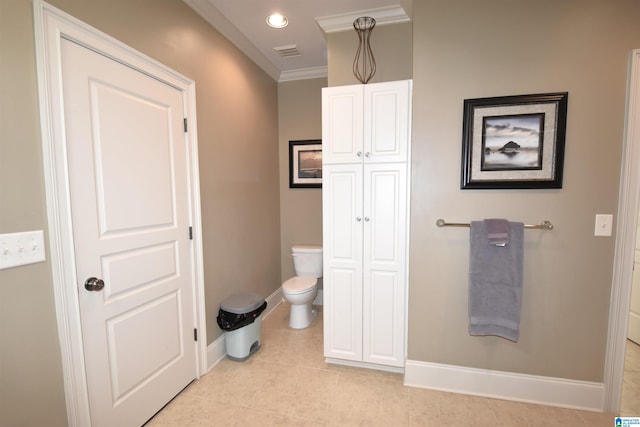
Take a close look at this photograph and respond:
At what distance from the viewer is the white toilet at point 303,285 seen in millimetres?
2711

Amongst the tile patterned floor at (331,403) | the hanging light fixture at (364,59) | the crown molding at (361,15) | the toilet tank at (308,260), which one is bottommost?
the tile patterned floor at (331,403)

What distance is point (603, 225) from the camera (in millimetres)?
1660

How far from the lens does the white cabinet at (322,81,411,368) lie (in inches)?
76.5

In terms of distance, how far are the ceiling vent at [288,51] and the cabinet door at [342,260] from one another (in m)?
1.40

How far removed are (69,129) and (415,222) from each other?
197 centimetres

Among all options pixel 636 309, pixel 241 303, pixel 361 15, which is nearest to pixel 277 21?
pixel 361 15

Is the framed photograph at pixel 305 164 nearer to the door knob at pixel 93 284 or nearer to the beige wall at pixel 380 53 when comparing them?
the beige wall at pixel 380 53

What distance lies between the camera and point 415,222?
6.29ft

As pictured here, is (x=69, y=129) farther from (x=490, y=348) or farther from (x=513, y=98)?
(x=490, y=348)

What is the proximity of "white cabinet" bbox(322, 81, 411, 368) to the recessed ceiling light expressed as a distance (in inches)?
29.4

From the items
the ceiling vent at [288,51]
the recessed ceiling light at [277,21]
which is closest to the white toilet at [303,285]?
the ceiling vent at [288,51]

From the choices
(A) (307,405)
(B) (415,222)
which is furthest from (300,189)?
(A) (307,405)

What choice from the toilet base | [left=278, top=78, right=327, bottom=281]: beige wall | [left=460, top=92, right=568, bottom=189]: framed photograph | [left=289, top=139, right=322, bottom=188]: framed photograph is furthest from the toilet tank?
[left=460, top=92, right=568, bottom=189]: framed photograph

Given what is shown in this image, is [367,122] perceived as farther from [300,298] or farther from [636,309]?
[636,309]
